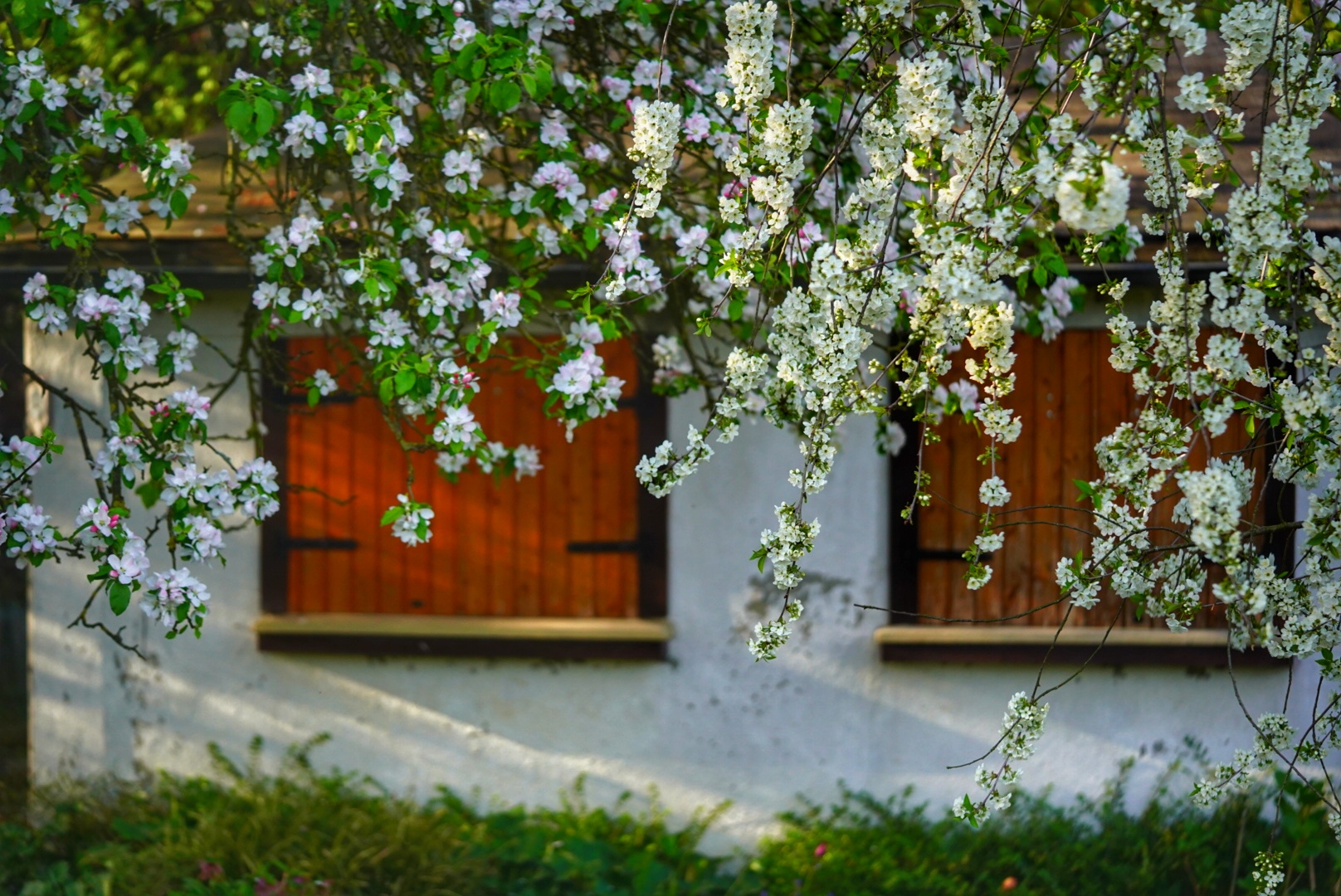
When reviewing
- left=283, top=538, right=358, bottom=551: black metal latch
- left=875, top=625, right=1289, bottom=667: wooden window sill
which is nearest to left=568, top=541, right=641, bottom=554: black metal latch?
left=283, top=538, right=358, bottom=551: black metal latch

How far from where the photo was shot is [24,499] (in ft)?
10.4

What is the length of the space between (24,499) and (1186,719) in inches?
159

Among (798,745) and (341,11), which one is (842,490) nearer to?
(798,745)

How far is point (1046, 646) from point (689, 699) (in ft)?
4.49

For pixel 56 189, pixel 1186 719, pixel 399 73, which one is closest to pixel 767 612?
pixel 1186 719

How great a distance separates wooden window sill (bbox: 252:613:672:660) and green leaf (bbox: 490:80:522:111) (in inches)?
93.9

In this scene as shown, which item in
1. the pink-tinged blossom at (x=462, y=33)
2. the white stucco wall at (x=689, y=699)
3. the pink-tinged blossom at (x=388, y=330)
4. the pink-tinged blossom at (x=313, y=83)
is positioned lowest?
the white stucco wall at (x=689, y=699)

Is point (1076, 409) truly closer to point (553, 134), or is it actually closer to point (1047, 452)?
point (1047, 452)

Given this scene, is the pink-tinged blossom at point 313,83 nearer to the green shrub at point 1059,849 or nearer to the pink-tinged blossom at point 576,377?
the pink-tinged blossom at point 576,377

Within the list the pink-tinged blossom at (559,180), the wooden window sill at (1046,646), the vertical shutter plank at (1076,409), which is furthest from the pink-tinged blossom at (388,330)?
the vertical shutter plank at (1076,409)

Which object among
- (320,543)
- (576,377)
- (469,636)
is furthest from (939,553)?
(320,543)

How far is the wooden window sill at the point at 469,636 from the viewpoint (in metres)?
4.89

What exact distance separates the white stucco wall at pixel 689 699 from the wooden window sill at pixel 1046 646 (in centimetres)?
8

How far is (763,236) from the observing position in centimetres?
265
